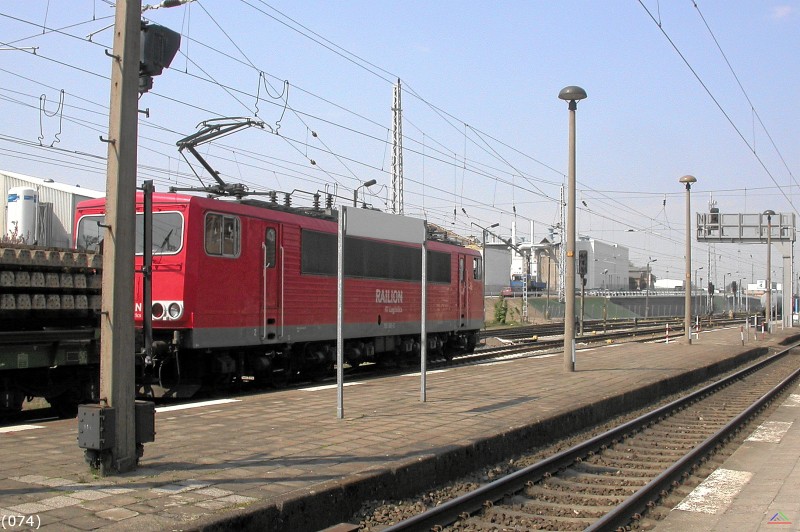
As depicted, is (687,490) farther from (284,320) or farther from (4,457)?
(284,320)

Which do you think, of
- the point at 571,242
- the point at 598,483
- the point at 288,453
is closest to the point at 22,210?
the point at 571,242

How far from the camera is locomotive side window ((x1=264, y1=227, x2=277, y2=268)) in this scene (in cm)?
1356

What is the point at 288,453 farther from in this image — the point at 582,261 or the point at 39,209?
the point at 39,209

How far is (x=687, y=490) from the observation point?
8.10 meters

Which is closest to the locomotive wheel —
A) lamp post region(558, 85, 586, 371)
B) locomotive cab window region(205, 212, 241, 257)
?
locomotive cab window region(205, 212, 241, 257)

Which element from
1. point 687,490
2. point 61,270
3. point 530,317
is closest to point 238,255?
point 61,270

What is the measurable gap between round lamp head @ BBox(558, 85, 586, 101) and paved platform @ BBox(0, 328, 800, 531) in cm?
599

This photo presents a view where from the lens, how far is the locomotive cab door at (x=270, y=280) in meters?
13.4

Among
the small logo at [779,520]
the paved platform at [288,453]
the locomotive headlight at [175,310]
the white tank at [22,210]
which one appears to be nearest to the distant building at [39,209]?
the white tank at [22,210]

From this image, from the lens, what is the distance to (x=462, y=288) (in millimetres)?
21781

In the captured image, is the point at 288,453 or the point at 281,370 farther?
the point at 281,370

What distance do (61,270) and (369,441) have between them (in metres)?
4.29

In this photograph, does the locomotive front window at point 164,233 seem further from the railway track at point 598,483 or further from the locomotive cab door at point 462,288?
the locomotive cab door at point 462,288

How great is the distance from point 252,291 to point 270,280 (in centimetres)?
52
